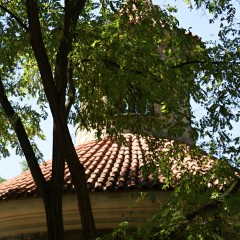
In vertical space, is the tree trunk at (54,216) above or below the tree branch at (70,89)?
below

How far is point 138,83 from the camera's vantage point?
7.50 metres

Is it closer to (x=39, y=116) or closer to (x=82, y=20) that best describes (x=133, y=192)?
(x=39, y=116)

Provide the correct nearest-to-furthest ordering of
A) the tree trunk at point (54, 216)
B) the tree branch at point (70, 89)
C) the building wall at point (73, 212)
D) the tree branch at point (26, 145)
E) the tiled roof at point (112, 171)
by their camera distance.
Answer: the tree trunk at point (54, 216) → the tree branch at point (26, 145) → the tree branch at point (70, 89) → the tiled roof at point (112, 171) → the building wall at point (73, 212)

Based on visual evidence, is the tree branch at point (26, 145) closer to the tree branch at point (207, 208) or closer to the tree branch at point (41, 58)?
the tree branch at point (41, 58)

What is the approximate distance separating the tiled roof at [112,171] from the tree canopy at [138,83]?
1.99ft

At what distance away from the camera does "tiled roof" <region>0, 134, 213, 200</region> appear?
30.0ft

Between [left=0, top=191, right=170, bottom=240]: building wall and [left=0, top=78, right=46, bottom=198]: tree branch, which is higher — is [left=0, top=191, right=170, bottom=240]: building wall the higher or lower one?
the lower one

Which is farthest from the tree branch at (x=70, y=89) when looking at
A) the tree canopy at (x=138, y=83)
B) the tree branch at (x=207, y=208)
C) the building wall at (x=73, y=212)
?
the tree branch at (x=207, y=208)

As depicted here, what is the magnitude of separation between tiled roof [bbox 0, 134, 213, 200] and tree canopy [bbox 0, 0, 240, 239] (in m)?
0.61

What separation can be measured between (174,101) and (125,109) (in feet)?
2.39

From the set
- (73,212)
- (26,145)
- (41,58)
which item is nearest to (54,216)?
(26,145)

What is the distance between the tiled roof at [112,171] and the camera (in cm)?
913

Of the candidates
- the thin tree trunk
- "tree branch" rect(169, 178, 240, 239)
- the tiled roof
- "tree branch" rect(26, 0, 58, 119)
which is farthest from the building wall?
"tree branch" rect(26, 0, 58, 119)

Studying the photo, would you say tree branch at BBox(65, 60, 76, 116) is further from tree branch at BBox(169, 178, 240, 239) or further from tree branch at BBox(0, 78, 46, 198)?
tree branch at BBox(169, 178, 240, 239)
